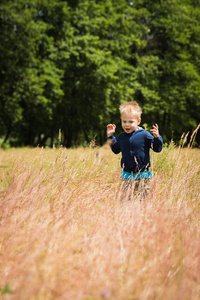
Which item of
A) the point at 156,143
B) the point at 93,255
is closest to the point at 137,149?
the point at 156,143

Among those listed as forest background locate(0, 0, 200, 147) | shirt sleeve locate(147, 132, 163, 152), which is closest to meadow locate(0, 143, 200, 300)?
shirt sleeve locate(147, 132, 163, 152)

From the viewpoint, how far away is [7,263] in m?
1.78

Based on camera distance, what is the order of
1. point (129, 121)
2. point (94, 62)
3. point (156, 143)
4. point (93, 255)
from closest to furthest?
point (93, 255) → point (156, 143) → point (129, 121) → point (94, 62)

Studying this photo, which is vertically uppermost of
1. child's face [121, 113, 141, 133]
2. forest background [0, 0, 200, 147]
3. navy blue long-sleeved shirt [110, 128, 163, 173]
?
forest background [0, 0, 200, 147]

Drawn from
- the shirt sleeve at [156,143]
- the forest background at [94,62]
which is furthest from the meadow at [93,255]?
the forest background at [94,62]

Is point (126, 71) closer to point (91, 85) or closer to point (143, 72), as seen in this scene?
point (143, 72)

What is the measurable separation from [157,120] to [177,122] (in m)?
1.73

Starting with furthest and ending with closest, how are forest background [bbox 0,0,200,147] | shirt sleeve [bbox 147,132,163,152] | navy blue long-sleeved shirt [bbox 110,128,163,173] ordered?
forest background [bbox 0,0,200,147] → navy blue long-sleeved shirt [bbox 110,128,163,173] → shirt sleeve [bbox 147,132,163,152]

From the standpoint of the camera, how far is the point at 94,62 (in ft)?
56.0

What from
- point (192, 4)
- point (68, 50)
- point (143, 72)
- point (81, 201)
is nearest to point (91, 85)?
point (68, 50)

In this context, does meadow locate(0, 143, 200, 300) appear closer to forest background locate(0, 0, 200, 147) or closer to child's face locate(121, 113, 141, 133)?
child's face locate(121, 113, 141, 133)

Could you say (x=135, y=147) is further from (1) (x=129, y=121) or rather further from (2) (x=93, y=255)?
(2) (x=93, y=255)

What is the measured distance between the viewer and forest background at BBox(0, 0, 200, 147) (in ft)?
50.2

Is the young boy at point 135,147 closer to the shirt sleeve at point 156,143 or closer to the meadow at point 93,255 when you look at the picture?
the shirt sleeve at point 156,143
